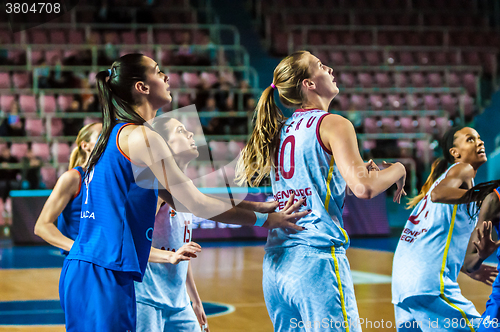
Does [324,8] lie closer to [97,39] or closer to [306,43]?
[306,43]

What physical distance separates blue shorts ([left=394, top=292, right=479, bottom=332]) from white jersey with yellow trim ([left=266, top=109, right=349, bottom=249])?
1.09m

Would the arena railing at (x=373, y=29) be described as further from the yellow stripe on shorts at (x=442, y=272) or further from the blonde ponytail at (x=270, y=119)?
the blonde ponytail at (x=270, y=119)

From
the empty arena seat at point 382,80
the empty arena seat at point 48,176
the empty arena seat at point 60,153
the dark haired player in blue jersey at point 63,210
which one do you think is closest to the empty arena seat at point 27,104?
the empty arena seat at point 60,153

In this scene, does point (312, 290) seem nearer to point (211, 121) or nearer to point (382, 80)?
point (211, 121)

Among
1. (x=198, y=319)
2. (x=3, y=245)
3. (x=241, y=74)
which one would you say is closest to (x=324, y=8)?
(x=241, y=74)

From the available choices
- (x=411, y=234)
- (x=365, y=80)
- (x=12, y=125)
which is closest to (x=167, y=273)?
(x=411, y=234)

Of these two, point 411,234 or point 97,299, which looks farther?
point 411,234

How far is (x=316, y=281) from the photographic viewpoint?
7.67 ft

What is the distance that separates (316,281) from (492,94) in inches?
609

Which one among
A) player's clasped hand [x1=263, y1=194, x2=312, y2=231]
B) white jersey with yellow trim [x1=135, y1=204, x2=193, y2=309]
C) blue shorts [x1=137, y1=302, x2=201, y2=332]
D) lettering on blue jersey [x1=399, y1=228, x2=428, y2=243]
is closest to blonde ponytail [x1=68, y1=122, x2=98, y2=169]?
white jersey with yellow trim [x1=135, y1=204, x2=193, y2=309]

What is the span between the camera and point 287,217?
7.91 ft

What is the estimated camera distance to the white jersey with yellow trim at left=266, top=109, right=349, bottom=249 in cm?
241

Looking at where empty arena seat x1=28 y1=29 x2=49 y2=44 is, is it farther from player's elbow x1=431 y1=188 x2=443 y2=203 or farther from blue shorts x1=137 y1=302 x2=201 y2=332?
player's elbow x1=431 y1=188 x2=443 y2=203

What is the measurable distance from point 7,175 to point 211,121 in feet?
13.7
